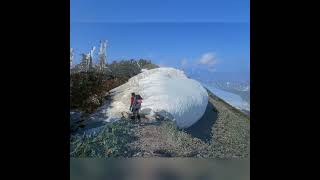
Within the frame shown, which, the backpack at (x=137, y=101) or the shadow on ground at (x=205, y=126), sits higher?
the backpack at (x=137, y=101)

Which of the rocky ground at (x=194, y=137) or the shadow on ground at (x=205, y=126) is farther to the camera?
the shadow on ground at (x=205, y=126)

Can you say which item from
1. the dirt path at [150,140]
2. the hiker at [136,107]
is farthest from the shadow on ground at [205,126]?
the hiker at [136,107]

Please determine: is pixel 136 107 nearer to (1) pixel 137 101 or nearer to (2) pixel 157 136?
(1) pixel 137 101

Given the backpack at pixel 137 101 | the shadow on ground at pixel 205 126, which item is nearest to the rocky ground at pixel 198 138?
the shadow on ground at pixel 205 126

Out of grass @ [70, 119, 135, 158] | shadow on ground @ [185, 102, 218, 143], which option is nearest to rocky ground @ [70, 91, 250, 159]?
shadow on ground @ [185, 102, 218, 143]

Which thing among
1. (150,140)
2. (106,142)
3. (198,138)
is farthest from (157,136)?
(106,142)

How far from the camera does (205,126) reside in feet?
25.7

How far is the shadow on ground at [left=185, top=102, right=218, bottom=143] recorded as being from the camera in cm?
770

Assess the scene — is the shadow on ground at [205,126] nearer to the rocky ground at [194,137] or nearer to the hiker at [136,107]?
the rocky ground at [194,137]

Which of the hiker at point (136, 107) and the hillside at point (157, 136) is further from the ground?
the hiker at point (136, 107)

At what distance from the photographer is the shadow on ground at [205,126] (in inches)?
303

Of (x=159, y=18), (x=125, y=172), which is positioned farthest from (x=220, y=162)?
(x=159, y=18)

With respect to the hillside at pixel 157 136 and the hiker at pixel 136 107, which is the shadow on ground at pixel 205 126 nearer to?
the hillside at pixel 157 136
